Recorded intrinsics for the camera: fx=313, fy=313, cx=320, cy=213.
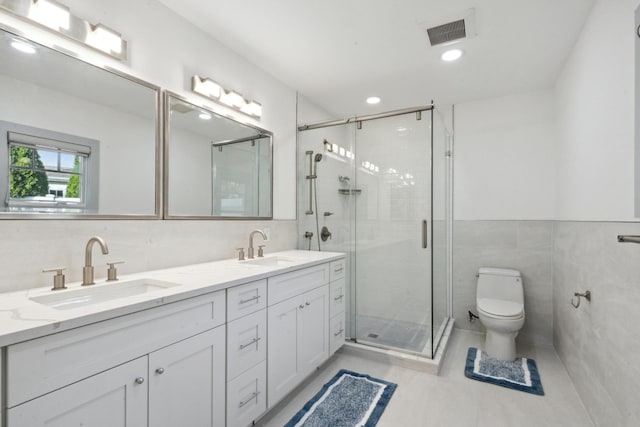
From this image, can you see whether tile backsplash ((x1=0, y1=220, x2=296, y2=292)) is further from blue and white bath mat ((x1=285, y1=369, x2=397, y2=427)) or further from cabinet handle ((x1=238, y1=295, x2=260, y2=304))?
blue and white bath mat ((x1=285, y1=369, x2=397, y2=427))

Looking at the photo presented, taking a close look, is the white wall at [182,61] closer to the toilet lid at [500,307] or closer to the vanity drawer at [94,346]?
the vanity drawer at [94,346]

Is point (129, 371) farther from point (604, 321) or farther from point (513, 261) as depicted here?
point (513, 261)

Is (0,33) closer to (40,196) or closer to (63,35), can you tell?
(63,35)

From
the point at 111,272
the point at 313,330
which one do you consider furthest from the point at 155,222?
the point at 313,330

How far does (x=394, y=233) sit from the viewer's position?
274cm

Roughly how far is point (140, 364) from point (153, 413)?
0.65 ft

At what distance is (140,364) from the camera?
110cm

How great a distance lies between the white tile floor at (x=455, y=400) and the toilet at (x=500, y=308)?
30 centimetres

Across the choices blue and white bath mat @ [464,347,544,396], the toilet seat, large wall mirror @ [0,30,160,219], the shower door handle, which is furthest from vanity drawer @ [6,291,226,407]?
the toilet seat

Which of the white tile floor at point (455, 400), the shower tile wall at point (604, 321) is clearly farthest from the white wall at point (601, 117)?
the white tile floor at point (455, 400)

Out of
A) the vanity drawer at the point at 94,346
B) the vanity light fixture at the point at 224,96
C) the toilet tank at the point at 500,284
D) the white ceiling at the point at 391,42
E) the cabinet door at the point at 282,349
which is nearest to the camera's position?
the vanity drawer at the point at 94,346

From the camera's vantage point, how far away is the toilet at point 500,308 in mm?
2533

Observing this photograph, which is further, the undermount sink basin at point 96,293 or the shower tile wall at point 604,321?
the shower tile wall at point 604,321

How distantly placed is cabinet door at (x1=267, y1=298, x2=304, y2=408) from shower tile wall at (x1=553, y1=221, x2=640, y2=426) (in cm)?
160
